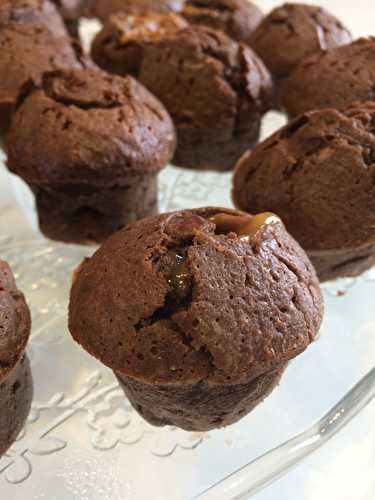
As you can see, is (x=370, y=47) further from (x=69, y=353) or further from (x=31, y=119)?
(x=69, y=353)

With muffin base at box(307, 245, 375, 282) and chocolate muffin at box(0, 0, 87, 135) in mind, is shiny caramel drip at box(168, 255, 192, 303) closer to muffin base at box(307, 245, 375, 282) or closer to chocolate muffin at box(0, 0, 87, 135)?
muffin base at box(307, 245, 375, 282)

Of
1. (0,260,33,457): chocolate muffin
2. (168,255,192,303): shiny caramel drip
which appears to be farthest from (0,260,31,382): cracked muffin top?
(168,255,192,303): shiny caramel drip

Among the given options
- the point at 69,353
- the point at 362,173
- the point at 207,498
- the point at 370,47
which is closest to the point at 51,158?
the point at 69,353

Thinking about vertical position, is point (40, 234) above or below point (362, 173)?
below

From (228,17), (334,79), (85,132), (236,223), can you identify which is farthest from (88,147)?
(228,17)

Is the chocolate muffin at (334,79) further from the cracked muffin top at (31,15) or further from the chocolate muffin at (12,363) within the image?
the chocolate muffin at (12,363)

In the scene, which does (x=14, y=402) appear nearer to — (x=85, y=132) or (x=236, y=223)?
(x=236, y=223)
